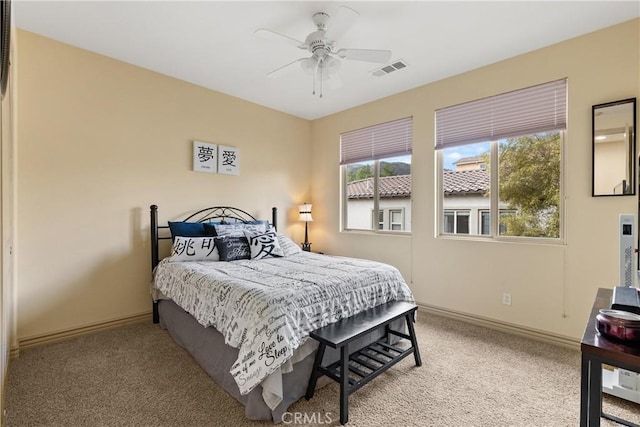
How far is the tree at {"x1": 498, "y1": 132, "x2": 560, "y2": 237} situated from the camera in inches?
112

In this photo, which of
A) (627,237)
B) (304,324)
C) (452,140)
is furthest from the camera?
(452,140)

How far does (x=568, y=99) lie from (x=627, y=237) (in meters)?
1.33

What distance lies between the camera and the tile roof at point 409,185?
3.34 metres

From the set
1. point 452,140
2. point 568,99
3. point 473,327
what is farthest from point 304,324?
point 568,99

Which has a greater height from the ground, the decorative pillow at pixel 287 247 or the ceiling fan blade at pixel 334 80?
the ceiling fan blade at pixel 334 80

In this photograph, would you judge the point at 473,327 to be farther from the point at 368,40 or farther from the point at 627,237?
the point at 368,40

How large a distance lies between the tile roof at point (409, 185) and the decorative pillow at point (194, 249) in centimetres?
227

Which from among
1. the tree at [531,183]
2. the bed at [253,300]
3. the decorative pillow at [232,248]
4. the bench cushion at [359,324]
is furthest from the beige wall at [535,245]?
the decorative pillow at [232,248]

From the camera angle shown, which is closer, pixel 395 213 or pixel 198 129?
pixel 198 129

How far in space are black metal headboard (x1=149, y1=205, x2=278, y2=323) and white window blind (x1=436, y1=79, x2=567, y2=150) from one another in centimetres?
252

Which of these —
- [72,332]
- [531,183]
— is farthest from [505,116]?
[72,332]

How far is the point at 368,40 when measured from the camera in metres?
2.69

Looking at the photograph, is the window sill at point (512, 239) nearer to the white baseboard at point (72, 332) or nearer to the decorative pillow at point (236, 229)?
the decorative pillow at point (236, 229)

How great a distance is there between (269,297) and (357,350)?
0.92m
